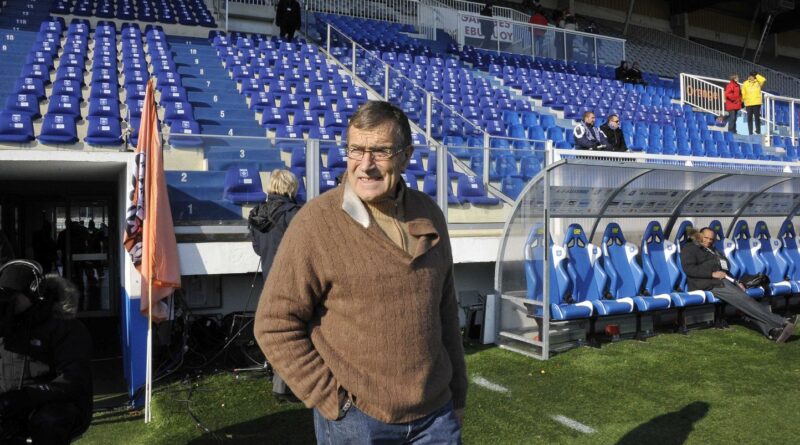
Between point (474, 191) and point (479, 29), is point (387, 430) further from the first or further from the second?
point (479, 29)

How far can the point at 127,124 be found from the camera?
9500 mm

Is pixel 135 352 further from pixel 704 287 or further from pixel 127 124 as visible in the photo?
pixel 704 287

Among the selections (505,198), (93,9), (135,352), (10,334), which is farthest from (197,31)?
(10,334)

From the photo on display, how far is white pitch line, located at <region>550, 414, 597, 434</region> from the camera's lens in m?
4.59

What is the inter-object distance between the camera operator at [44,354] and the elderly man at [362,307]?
6.97 ft

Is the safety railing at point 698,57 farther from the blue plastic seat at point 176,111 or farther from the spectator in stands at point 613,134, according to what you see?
the blue plastic seat at point 176,111

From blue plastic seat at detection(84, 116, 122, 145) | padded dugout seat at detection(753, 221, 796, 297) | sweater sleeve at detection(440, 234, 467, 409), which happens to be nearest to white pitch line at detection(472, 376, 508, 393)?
sweater sleeve at detection(440, 234, 467, 409)

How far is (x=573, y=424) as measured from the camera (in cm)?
471

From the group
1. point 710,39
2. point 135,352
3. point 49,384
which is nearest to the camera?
point 49,384

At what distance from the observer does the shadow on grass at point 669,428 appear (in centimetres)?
441

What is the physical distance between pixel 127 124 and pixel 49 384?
6.81m

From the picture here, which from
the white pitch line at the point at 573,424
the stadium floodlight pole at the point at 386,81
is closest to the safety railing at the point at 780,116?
the stadium floodlight pole at the point at 386,81

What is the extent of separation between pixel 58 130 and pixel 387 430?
8665 millimetres

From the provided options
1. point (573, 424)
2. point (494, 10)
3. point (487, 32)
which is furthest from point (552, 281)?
point (494, 10)
